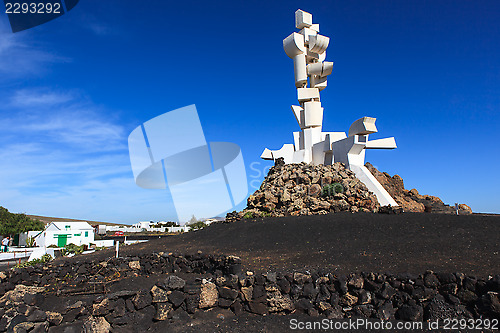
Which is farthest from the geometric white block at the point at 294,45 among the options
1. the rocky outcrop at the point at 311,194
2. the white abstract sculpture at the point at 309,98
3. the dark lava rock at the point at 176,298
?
→ the dark lava rock at the point at 176,298

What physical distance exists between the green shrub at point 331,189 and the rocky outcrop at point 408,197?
376 centimetres

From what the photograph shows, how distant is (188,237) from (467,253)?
14.5 meters

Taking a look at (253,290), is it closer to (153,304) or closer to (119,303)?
(153,304)

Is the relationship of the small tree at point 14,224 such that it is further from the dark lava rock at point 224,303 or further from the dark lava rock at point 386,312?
the dark lava rock at point 386,312

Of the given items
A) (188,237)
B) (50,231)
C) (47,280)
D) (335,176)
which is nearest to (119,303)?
(47,280)

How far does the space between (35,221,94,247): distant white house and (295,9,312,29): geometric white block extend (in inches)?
1123

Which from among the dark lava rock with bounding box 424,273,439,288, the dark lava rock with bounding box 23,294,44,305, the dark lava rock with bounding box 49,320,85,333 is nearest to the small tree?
the dark lava rock with bounding box 23,294,44,305

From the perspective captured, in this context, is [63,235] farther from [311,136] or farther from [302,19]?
[302,19]

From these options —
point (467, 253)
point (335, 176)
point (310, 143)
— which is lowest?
point (467, 253)

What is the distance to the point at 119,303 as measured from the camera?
6809mm

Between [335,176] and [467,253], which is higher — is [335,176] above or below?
above

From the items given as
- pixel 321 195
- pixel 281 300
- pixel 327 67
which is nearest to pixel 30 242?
pixel 321 195

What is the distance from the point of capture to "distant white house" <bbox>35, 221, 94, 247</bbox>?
33500 millimetres

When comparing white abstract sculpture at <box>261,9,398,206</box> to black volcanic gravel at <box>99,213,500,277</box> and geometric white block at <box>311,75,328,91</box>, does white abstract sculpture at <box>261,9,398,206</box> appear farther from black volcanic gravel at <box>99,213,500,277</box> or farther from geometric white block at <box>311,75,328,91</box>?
black volcanic gravel at <box>99,213,500,277</box>
